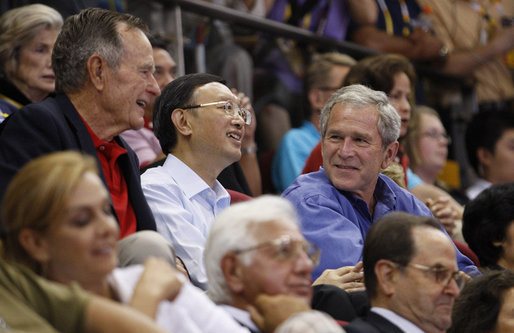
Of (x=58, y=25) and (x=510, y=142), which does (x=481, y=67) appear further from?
(x=58, y=25)

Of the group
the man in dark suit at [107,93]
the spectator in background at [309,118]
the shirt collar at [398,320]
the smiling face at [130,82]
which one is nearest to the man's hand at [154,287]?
the shirt collar at [398,320]

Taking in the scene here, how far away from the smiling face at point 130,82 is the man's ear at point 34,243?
1.22 metres

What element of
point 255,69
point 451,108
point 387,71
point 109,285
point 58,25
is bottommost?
point 451,108

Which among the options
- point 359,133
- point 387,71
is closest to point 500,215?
point 359,133

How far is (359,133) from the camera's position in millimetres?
3486

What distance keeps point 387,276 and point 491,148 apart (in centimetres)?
371

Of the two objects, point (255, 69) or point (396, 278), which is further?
point (255, 69)

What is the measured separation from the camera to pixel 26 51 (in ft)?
12.6

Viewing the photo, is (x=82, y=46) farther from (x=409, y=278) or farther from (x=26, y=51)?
(x=409, y=278)

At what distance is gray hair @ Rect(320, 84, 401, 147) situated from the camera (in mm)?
3529

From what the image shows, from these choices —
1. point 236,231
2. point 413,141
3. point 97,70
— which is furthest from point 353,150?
point 413,141

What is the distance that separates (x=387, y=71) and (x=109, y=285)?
2.83 m

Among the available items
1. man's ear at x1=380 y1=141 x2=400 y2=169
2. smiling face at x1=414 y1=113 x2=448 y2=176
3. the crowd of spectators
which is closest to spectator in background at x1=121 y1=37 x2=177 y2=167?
the crowd of spectators

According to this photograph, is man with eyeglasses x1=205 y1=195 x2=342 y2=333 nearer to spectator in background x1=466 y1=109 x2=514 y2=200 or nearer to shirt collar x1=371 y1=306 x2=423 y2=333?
shirt collar x1=371 y1=306 x2=423 y2=333
